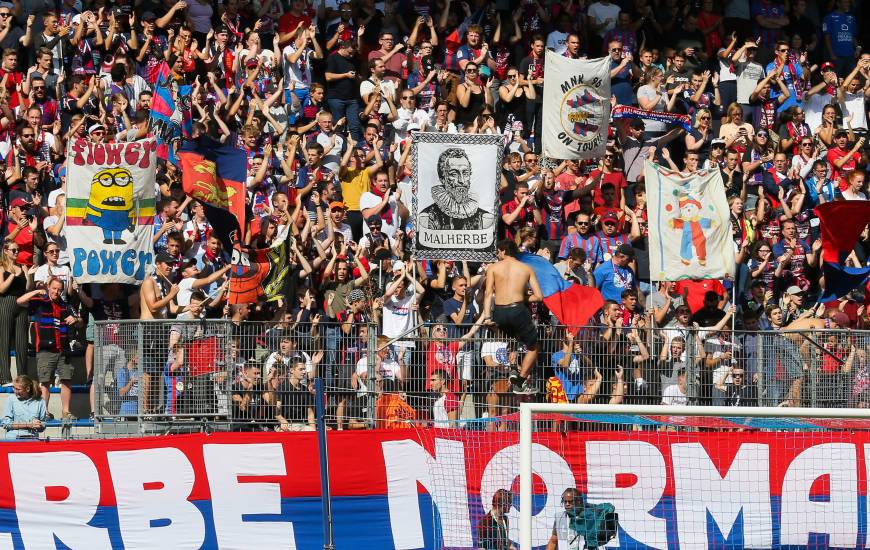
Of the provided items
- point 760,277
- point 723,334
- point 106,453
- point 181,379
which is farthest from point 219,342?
point 760,277

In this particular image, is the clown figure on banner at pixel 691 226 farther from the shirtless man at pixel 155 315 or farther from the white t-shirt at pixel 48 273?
the white t-shirt at pixel 48 273

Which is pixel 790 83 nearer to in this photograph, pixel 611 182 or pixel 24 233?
pixel 611 182

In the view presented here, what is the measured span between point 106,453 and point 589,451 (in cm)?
445

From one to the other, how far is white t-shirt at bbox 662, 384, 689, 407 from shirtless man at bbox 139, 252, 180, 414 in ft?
15.5

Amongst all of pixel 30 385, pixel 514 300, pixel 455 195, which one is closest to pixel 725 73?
pixel 455 195

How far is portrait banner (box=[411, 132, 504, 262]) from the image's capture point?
17.3 metres

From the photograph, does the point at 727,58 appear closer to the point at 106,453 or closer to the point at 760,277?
the point at 760,277

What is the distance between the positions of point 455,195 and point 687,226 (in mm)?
2755

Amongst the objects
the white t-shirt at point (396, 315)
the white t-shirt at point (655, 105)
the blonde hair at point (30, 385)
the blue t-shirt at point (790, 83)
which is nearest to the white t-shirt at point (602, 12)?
the white t-shirt at point (655, 105)

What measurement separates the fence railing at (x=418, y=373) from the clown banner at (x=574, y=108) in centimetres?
470

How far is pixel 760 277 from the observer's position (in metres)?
19.9

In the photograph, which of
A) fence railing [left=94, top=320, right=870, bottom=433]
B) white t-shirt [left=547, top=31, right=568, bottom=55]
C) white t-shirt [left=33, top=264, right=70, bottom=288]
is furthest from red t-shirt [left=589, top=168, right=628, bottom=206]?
white t-shirt [left=33, top=264, right=70, bottom=288]

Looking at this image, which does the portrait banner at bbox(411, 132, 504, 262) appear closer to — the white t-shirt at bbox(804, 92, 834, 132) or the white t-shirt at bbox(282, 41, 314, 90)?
the white t-shirt at bbox(282, 41, 314, 90)

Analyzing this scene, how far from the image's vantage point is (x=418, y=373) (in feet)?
49.6
